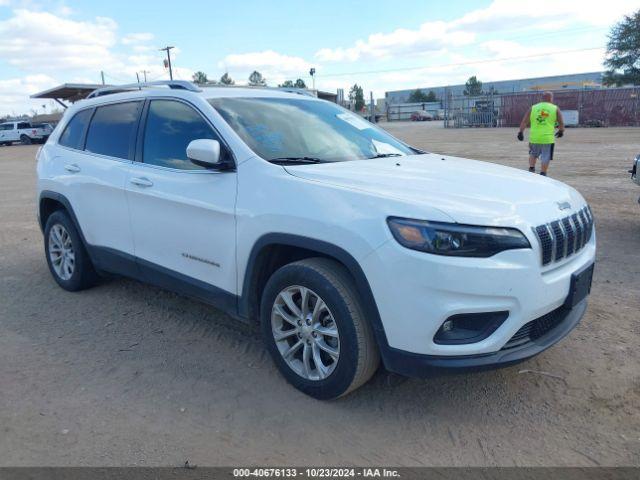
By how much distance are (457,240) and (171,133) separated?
2311 mm

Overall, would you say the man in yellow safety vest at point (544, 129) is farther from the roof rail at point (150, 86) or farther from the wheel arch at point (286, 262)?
the wheel arch at point (286, 262)

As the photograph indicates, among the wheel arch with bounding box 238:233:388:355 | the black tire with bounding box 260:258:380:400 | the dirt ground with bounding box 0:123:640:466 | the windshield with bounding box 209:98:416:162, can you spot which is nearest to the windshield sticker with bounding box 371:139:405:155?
the windshield with bounding box 209:98:416:162

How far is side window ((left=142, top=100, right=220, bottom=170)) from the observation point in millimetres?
3805

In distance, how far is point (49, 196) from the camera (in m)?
5.21

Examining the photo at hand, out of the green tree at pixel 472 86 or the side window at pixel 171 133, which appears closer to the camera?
the side window at pixel 171 133

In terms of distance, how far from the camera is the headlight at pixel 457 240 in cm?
268

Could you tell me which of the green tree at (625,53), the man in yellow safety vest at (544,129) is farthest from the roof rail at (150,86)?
the green tree at (625,53)

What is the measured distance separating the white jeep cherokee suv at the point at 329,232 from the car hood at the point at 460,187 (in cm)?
1

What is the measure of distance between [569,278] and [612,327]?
4.67 ft

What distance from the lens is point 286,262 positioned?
11.4 feet

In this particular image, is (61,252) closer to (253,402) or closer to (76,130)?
(76,130)

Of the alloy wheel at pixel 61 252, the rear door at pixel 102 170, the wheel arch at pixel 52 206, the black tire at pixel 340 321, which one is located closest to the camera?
the black tire at pixel 340 321

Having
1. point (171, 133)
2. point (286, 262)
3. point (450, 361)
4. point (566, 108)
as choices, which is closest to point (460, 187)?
point (450, 361)

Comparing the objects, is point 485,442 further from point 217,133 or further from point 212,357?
point 217,133
